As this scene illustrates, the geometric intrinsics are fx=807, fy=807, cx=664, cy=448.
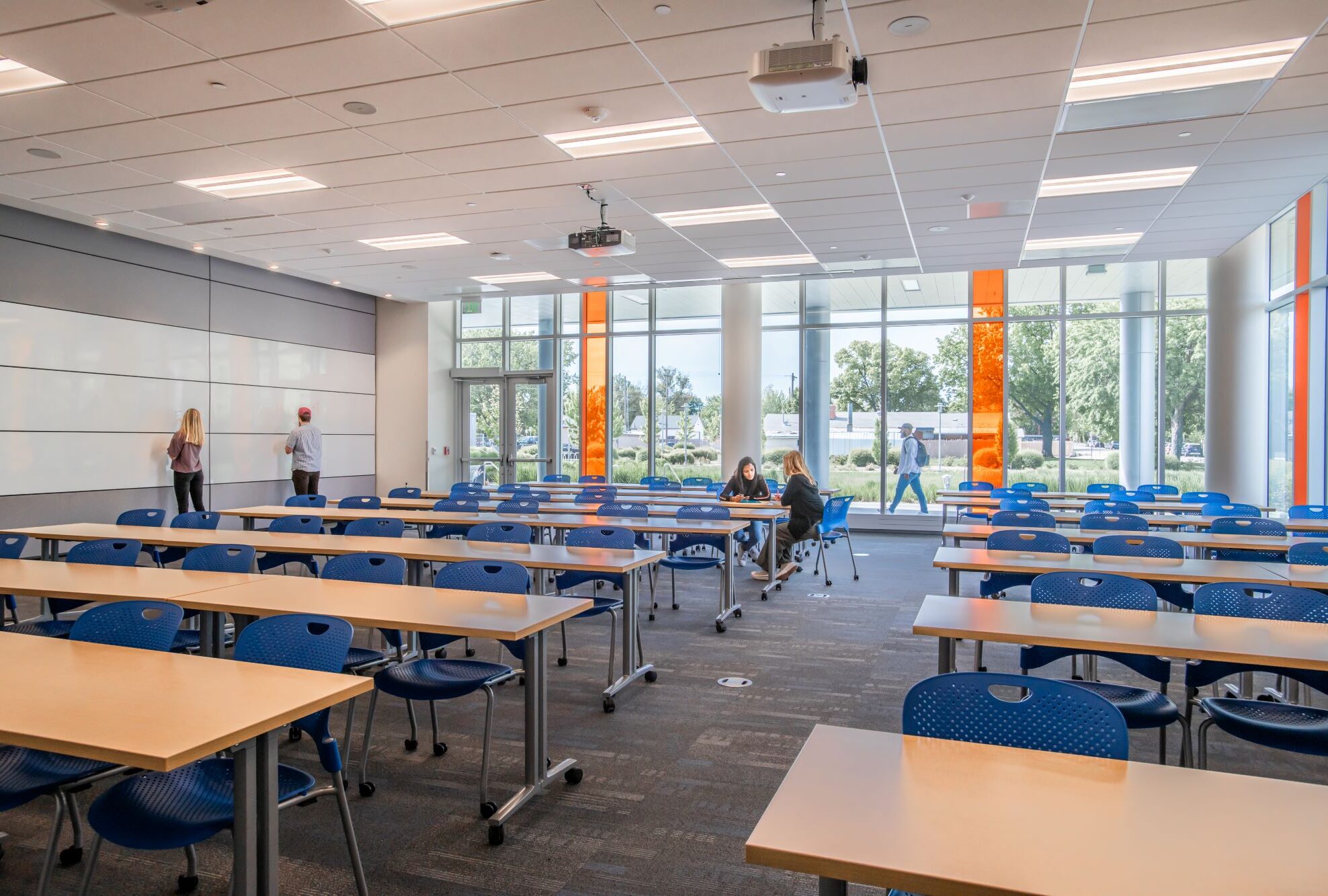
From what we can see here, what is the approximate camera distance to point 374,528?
6.55m

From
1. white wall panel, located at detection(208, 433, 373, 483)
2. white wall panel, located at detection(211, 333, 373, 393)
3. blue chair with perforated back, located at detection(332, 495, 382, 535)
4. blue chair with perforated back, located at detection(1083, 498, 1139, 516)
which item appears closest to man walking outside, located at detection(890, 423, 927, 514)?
blue chair with perforated back, located at detection(1083, 498, 1139, 516)

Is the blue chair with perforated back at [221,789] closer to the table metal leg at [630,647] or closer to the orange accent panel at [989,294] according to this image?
the table metal leg at [630,647]

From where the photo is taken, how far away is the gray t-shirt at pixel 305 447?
11.5m

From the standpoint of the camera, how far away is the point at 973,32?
4.42 meters

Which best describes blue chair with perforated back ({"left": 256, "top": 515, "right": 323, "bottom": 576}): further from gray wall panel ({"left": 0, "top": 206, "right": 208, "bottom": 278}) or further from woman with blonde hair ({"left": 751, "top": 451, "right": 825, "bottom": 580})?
gray wall panel ({"left": 0, "top": 206, "right": 208, "bottom": 278})

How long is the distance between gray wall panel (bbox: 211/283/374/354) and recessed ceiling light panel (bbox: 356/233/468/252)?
277 cm

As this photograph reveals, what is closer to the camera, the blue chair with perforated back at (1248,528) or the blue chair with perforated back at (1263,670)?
the blue chair with perforated back at (1263,670)

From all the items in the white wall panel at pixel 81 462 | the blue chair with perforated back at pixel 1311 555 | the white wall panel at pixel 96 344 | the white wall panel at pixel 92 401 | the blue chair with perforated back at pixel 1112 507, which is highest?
the white wall panel at pixel 96 344

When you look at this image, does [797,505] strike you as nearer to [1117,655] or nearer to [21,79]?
[1117,655]

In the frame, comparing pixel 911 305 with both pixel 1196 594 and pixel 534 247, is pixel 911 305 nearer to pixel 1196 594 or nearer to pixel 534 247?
pixel 534 247

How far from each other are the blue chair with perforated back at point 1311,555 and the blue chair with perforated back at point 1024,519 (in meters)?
1.57

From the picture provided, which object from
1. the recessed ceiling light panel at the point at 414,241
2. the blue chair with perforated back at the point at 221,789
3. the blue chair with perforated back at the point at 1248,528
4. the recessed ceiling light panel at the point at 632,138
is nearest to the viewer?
the blue chair with perforated back at the point at 221,789

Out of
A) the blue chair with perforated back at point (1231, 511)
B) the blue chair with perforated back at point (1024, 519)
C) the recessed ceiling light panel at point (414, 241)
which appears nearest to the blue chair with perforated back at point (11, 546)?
the recessed ceiling light panel at point (414, 241)

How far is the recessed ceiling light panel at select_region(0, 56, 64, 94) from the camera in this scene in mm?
Answer: 5035
